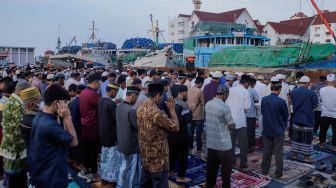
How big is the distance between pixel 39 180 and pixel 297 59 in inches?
953

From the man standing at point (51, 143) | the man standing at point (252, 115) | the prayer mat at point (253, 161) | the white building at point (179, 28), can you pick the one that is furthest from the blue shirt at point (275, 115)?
the white building at point (179, 28)

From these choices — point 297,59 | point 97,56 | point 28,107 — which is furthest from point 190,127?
point 97,56

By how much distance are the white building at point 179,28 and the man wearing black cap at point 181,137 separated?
5230 cm

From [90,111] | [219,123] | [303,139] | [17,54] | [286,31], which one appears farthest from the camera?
[17,54]

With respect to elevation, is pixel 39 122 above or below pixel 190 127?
above

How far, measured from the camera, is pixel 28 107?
3.61 metres

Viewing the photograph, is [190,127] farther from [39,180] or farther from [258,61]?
[258,61]

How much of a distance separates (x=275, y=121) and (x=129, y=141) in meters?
2.87

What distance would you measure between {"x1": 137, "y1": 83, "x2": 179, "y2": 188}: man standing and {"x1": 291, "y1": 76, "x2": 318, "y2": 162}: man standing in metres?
3.83

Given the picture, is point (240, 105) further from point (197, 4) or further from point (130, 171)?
point (197, 4)

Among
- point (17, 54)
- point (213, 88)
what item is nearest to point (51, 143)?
point (213, 88)

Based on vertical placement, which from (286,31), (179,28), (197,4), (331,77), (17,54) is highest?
(197,4)

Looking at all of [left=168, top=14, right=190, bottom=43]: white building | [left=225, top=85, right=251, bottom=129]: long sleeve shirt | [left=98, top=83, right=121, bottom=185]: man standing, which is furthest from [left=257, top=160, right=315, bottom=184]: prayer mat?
[left=168, top=14, right=190, bottom=43]: white building

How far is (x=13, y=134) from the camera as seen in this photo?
152 inches
